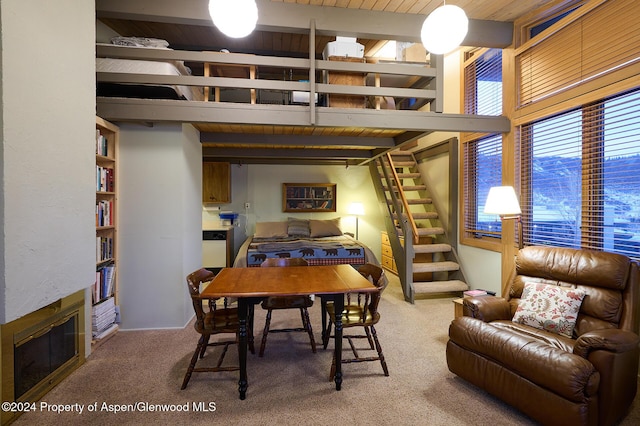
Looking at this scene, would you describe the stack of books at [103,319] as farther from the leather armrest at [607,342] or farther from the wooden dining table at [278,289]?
the leather armrest at [607,342]

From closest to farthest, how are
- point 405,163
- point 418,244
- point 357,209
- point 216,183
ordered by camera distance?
point 418,244, point 405,163, point 216,183, point 357,209

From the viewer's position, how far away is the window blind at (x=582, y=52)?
89.8 inches

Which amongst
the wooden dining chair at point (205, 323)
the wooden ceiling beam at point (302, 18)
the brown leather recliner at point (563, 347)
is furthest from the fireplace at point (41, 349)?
the brown leather recliner at point (563, 347)

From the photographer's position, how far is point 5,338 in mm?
1781

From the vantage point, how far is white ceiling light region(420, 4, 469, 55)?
1.83m

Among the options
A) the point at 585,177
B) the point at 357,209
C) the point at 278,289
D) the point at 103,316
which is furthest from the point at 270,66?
the point at 357,209

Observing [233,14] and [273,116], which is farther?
[273,116]

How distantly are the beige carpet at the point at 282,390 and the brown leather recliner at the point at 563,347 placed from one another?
220mm

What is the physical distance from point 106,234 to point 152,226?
1.52ft

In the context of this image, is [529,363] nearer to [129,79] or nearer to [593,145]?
[593,145]

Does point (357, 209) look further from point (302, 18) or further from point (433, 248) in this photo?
point (302, 18)

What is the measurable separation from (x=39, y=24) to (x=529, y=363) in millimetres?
3417

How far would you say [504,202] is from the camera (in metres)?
2.66

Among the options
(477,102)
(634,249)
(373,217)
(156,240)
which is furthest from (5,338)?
(373,217)
